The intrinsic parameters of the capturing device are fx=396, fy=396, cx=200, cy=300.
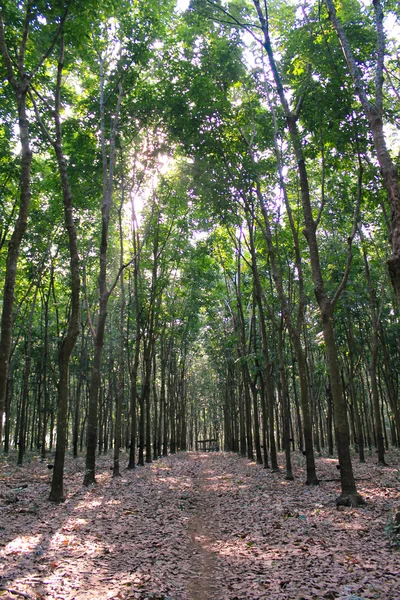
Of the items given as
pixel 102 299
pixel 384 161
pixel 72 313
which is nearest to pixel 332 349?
pixel 384 161

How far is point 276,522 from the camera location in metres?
8.22

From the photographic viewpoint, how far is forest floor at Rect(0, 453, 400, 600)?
196 inches

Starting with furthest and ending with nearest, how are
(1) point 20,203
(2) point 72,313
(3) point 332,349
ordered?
(2) point 72,313 < (3) point 332,349 < (1) point 20,203

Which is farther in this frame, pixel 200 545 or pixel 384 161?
pixel 200 545

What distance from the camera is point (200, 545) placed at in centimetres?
714

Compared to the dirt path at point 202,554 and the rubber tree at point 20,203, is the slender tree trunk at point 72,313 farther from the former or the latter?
the dirt path at point 202,554

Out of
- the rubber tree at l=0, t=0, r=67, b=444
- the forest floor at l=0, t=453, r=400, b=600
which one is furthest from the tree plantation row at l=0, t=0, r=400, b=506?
the forest floor at l=0, t=453, r=400, b=600

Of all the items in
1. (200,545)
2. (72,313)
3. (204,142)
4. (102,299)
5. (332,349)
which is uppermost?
(204,142)

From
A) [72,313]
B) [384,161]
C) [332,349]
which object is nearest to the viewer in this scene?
[384,161]

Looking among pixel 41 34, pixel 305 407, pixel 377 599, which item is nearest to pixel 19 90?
pixel 41 34

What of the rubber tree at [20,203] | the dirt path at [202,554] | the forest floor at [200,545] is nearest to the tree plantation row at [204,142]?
the rubber tree at [20,203]

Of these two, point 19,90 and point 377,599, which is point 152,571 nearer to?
point 377,599

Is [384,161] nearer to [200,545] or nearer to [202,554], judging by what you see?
[202,554]

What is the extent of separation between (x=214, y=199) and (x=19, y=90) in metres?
7.78
